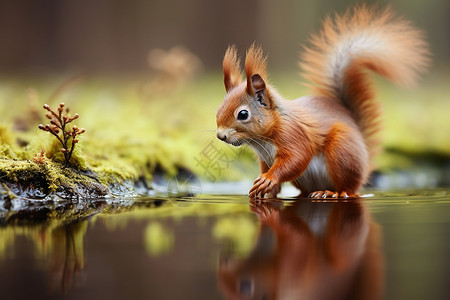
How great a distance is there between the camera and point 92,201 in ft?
4.23

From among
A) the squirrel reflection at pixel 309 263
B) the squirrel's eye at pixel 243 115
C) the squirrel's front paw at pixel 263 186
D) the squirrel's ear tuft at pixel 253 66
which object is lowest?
the squirrel reflection at pixel 309 263

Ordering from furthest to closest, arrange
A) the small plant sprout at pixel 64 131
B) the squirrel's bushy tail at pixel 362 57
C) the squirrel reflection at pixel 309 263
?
the squirrel's bushy tail at pixel 362 57, the small plant sprout at pixel 64 131, the squirrel reflection at pixel 309 263

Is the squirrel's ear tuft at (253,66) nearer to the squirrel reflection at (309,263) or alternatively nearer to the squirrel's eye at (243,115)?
the squirrel's eye at (243,115)

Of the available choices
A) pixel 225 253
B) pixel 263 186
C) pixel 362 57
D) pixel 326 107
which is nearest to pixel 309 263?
pixel 225 253

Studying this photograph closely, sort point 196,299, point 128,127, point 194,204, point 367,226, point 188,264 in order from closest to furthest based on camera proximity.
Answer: point 196,299
point 188,264
point 367,226
point 194,204
point 128,127

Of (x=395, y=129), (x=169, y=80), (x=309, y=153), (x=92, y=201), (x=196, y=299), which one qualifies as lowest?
(x=196, y=299)

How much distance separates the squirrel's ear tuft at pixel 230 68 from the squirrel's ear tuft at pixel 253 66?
0.09m

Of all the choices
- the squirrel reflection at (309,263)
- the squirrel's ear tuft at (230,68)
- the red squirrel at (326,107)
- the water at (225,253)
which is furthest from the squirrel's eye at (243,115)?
the squirrel reflection at (309,263)

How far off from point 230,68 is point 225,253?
0.79 m

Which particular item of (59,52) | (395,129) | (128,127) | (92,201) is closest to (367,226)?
(92,201)

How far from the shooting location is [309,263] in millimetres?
632

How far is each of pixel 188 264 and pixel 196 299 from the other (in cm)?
13

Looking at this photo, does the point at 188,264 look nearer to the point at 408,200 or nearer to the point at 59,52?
the point at 408,200

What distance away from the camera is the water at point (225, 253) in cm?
54
